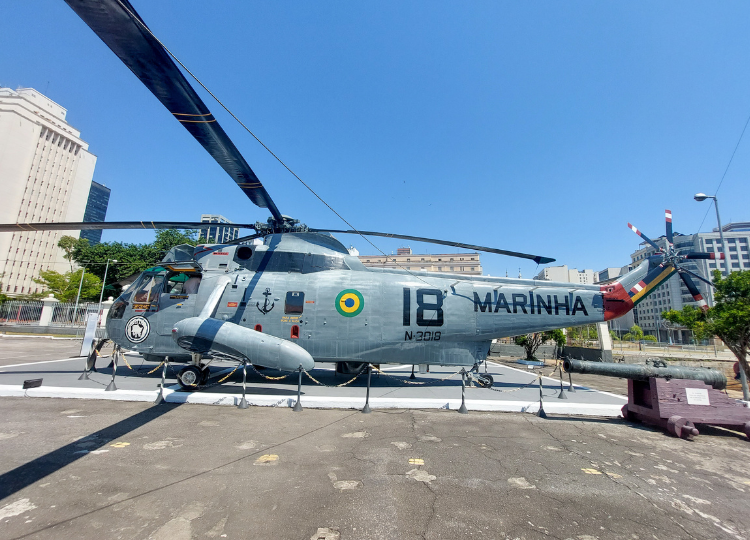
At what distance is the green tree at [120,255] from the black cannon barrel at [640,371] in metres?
50.4

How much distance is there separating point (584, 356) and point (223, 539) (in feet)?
97.8

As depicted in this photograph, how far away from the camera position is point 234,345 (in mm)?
8227

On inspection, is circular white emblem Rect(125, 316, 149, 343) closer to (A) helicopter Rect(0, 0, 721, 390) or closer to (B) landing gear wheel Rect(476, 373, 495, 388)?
(A) helicopter Rect(0, 0, 721, 390)

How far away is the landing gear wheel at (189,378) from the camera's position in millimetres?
8609

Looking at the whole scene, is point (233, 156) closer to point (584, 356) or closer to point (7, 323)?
point (584, 356)

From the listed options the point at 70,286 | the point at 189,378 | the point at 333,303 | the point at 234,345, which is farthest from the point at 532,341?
the point at 70,286

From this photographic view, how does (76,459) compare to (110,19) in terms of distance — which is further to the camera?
(76,459)

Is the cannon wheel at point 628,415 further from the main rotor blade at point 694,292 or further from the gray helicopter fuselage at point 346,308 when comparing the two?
the main rotor blade at point 694,292

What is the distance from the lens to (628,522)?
338cm

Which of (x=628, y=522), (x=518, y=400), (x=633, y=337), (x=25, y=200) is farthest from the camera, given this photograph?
(x=633, y=337)

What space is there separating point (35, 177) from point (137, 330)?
10638 centimetres

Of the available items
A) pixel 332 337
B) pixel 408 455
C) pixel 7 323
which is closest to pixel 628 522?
pixel 408 455

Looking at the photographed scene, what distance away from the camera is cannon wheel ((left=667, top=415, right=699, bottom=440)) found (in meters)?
6.31

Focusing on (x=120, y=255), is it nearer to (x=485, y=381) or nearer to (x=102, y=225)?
(x=102, y=225)
